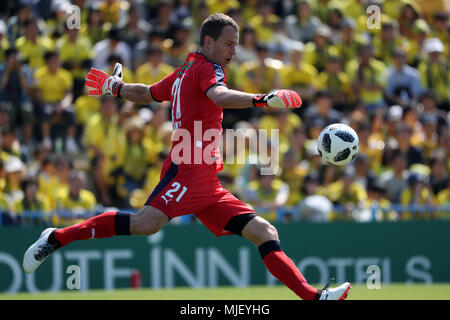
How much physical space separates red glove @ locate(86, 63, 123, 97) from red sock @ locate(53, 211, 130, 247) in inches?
55.7

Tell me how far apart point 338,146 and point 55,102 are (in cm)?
858

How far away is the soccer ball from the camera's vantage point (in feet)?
24.1

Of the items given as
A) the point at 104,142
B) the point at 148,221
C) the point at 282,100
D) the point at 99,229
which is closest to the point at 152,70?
the point at 104,142

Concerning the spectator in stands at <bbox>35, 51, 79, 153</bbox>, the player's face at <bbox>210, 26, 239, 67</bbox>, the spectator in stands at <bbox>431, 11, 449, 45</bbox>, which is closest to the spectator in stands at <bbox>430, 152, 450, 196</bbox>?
the spectator in stands at <bbox>431, 11, 449, 45</bbox>

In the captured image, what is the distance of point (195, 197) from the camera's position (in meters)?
7.40

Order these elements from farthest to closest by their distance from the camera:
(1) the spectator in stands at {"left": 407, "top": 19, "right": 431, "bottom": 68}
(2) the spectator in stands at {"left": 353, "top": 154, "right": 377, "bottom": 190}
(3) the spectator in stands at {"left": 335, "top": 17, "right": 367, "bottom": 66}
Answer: (1) the spectator in stands at {"left": 407, "top": 19, "right": 431, "bottom": 68}, (3) the spectator in stands at {"left": 335, "top": 17, "right": 367, "bottom": 66}, (2) the spectator in stands at {"left": 353, "top": 154, "right": 377, "bottom": 190}

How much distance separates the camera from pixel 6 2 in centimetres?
1642

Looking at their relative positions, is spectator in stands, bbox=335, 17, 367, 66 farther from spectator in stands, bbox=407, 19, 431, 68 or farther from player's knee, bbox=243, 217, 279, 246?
player's knee, bbox=243, 217, 279, 246

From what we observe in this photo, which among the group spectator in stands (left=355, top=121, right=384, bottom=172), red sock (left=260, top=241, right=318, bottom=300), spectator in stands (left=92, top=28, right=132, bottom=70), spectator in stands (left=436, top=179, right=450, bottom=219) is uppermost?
spectator in stands (left=92, top=28, right=132, bottom=70)

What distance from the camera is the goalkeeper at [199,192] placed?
729 centimetres
